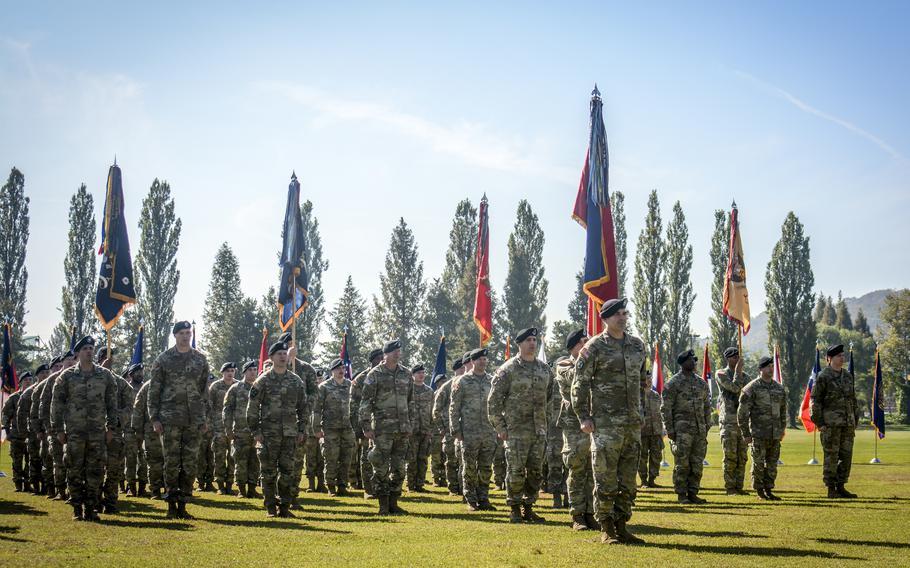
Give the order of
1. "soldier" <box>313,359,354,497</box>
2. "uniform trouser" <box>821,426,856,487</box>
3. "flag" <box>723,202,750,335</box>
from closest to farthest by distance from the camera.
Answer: "uniform trouser" <box>821,426,856,487</box>
"soldier" <box>313,359,354,497</box>
"flag" <box>723,202,750,335</box>

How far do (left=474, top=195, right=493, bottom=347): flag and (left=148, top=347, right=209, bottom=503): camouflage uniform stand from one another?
737 cm

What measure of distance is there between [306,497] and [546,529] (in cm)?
666

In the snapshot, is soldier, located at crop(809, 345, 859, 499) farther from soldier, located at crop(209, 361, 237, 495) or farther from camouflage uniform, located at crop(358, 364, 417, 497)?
soldier, located at crop(209, 361, 237, 495)

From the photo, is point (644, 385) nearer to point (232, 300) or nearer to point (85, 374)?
point (85, 374)

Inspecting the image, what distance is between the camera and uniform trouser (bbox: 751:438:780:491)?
14336 mm

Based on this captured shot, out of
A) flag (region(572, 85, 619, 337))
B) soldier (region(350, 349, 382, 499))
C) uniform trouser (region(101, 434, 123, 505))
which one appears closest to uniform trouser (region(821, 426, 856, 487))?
flag (region(572, 85, 619, 337))

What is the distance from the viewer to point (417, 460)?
18.1m

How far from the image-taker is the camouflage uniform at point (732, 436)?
1531 cm

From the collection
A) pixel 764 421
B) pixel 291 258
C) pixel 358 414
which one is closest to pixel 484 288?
pixel 291 258

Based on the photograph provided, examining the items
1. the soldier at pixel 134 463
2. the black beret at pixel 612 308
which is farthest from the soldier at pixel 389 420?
the soldier at pixel 134 463

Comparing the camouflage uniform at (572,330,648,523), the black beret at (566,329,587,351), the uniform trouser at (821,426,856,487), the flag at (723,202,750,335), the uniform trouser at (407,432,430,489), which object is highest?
the flag at (723,202,750,335)

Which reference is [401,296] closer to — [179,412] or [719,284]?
[719,284]

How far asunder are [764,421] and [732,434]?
0.69 meters

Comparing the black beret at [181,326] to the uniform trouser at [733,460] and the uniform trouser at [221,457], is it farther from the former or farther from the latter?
the uniform trouser at [733,460]
